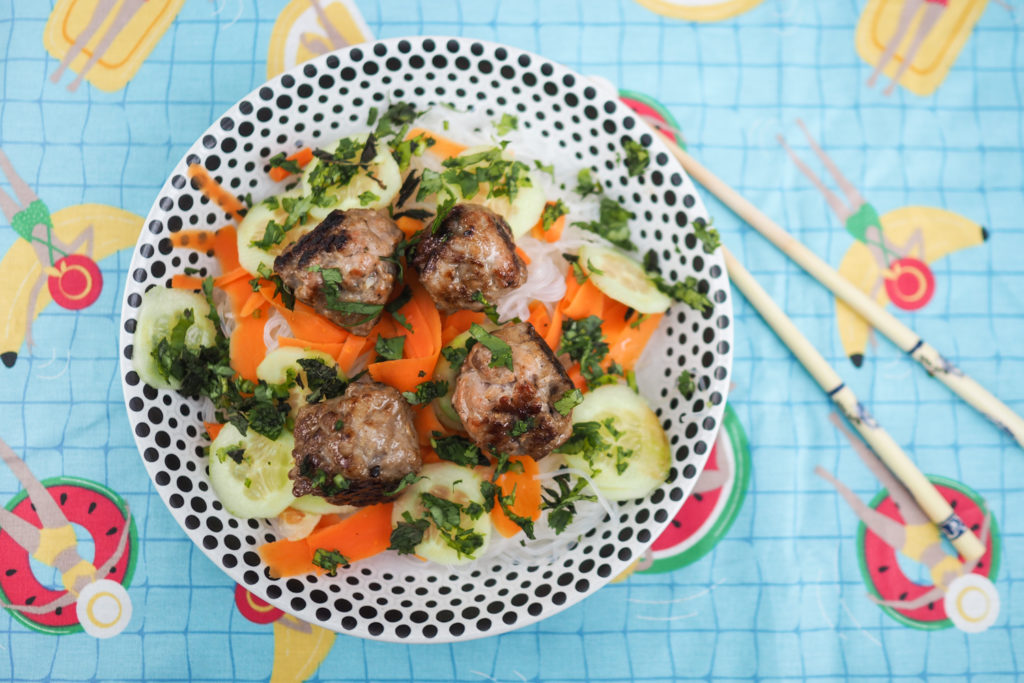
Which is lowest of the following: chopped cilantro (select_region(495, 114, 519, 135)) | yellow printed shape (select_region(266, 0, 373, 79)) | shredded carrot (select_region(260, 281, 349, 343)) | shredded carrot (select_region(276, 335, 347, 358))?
shredded carrot (select_region(276, 335, 347, 358))

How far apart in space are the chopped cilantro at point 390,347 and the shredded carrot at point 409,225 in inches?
20.2

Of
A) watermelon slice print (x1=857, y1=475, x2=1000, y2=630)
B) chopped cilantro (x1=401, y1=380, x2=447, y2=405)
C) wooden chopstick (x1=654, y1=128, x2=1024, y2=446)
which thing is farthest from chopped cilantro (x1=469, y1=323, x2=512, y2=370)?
watermelon slice print (x1=857, y1=475, x2=1000, y2=630)

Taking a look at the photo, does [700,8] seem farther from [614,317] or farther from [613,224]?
[614,317]

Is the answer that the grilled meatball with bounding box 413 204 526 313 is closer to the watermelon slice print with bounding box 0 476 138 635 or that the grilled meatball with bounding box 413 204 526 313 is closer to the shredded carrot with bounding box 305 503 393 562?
the shredded carrot with bounding box 305 503 393 562

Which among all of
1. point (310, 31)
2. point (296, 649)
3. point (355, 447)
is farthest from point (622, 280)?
point (296, 649)

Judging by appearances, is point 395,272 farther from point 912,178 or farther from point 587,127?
point 912,178

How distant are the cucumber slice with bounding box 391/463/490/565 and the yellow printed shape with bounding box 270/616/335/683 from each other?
100cm

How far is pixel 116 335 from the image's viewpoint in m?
3.62

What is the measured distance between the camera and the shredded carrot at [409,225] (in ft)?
10.6

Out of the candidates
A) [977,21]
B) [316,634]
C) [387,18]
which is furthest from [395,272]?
[977,21]

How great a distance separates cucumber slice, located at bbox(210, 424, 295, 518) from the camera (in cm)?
299

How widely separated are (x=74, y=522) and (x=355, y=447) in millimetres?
1985

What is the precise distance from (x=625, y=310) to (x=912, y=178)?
2126 millimetres

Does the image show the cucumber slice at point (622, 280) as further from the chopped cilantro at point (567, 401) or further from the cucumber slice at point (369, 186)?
the cucumber slice at point (369, 186)
